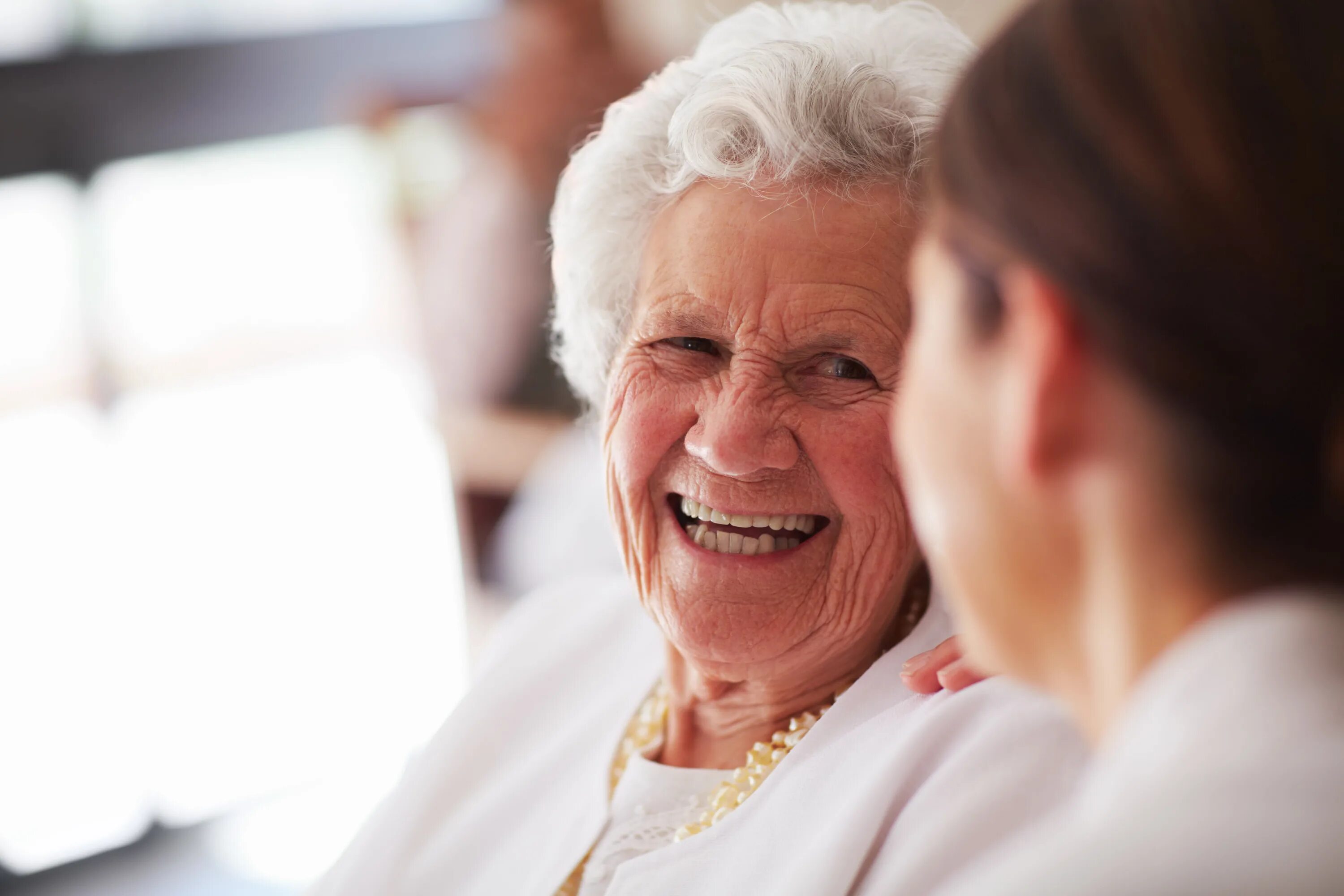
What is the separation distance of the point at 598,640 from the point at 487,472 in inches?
62.5

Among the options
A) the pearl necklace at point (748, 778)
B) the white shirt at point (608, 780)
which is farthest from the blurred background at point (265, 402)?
the pearl necklace at point (748, 778)

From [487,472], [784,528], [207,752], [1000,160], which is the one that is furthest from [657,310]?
[207,752]

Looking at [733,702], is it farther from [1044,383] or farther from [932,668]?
[1044,383]

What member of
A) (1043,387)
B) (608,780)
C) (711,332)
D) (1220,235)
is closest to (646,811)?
(608,780)

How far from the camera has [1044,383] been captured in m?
0.67

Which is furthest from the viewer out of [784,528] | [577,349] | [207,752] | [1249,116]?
[207,752]

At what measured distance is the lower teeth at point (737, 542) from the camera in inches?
51.9

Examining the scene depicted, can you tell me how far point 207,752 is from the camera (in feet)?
11.8

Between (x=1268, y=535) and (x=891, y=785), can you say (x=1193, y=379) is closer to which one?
(x=1268, y=535)

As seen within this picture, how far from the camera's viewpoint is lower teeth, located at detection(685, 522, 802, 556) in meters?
1.32

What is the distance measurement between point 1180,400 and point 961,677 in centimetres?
57

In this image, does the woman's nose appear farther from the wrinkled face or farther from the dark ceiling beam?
the dark ceiling beam

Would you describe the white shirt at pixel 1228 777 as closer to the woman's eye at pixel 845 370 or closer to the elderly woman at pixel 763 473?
the elderly woman at pixel 763 473

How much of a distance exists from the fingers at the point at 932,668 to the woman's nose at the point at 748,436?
237 mm
